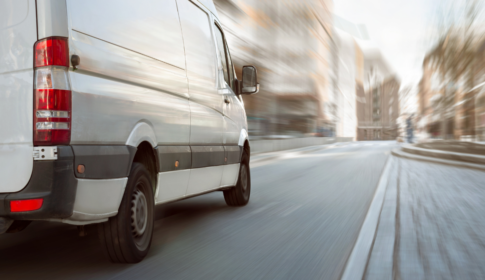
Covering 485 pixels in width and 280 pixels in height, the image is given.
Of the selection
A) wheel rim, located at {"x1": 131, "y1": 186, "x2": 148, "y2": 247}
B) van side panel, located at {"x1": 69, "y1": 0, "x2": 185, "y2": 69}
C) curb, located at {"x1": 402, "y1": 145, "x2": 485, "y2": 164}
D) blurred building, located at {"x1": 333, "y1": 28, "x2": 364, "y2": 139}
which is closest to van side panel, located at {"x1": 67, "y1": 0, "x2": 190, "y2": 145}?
van side panel, located at {"x1": 69, "y1": 0, "x2": 185, "y2": 69}

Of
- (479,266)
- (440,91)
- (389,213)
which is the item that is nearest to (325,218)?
(389,213)

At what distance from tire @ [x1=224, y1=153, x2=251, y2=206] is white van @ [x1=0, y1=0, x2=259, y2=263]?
5.14 feet

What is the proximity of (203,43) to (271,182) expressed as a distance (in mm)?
5557

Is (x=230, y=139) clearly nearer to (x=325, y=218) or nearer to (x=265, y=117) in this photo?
(x=325, y=218)

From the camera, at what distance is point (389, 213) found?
6273 millimetres

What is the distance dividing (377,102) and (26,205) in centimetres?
16475

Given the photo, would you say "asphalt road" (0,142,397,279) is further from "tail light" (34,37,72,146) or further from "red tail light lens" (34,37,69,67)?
"red tail light lens" (34,37,69,67)

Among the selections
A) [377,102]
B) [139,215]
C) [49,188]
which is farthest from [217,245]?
[377,102]

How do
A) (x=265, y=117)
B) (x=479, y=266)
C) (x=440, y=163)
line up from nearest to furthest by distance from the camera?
(x=479, y=266) < (x=440, y=163) < (x=265, y=117)

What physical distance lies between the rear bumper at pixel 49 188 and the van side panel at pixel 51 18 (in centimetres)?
67

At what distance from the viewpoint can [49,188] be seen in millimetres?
3082

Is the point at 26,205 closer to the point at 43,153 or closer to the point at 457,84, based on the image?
the point at 43,153

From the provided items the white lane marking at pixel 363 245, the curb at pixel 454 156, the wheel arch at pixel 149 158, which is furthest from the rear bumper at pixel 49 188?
the curb at pixel 454 156

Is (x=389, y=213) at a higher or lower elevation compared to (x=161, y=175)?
lower
